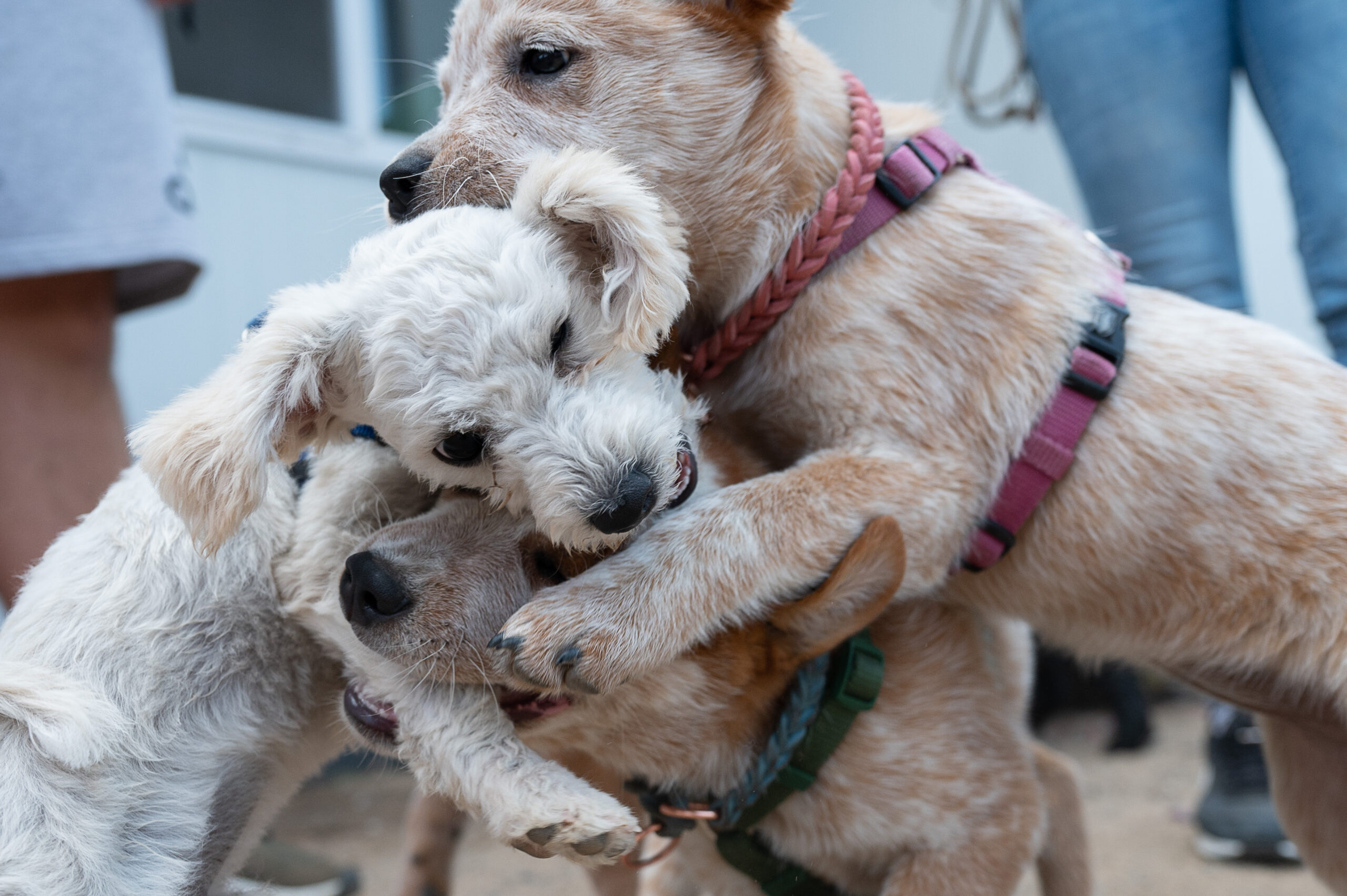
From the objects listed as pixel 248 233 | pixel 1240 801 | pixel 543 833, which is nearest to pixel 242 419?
pixel 543 833

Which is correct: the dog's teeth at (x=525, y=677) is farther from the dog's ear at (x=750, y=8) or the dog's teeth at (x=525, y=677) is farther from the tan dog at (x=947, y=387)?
the dog's ear at (x=750, y=8)

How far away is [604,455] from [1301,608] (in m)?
1.21

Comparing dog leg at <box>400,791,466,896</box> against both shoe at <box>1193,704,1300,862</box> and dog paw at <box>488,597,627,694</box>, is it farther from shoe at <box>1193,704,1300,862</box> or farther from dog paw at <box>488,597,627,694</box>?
shoe at <box>1193,704,1300,862</box>

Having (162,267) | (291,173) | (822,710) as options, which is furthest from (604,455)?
(291,173)

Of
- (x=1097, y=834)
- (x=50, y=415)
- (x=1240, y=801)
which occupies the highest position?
(x=50, y=415)

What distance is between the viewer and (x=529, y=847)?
1341 mm

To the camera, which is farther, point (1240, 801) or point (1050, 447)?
point (1240, 801)

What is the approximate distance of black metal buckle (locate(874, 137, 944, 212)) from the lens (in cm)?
185

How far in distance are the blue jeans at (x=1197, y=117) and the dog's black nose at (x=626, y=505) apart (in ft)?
4.94

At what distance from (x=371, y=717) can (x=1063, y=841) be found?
1.53 m

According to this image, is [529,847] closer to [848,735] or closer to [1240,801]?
[848,735]

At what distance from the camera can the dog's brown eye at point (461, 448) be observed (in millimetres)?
1374

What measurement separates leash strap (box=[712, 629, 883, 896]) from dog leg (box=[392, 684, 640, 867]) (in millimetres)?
418

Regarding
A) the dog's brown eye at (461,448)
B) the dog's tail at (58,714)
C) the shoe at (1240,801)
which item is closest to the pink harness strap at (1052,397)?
the dog's brown eye at (461,448)
